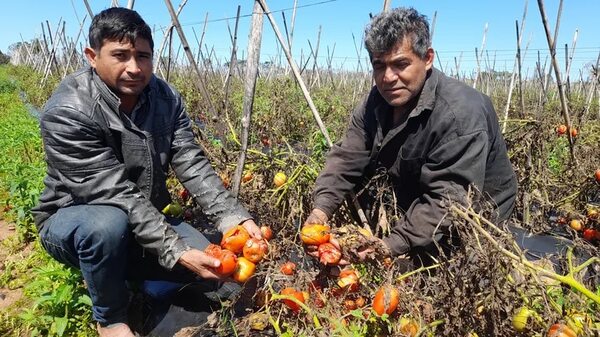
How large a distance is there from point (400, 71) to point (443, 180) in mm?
545

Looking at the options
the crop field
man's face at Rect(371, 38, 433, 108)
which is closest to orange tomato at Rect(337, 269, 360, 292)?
the crop field

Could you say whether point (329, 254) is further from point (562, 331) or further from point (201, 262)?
point (562, 331)

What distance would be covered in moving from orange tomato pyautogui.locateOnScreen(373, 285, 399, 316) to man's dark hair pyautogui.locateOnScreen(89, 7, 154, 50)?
1.53 metres

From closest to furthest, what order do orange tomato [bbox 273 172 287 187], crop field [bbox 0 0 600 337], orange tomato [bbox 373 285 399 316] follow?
1. crop field [bbox 0 0 600 337]
2. orange tomato [bbox 373 285 399 316]
3. orange tomato [bbox 273 172 287 187]

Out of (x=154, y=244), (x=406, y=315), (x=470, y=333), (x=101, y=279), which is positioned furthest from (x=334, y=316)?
(x=101, y=279)

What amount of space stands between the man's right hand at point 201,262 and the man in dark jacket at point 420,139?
0.61m

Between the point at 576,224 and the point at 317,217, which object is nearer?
the point at 317,217

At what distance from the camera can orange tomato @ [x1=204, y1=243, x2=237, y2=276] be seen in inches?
67.8

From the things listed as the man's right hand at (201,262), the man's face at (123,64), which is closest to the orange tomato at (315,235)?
the man's right hand at (201,262)

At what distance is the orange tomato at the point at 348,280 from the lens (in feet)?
5.46

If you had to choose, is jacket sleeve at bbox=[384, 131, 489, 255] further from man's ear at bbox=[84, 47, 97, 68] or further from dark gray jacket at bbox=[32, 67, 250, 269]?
man's ear at bbox=[84, 47, 97, 68]

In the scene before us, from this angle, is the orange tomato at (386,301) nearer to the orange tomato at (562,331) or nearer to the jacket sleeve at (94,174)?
the orange tomato at (562,331)

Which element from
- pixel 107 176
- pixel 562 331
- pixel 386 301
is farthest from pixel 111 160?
pixel 562 331

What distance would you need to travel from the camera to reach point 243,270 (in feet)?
5.75
